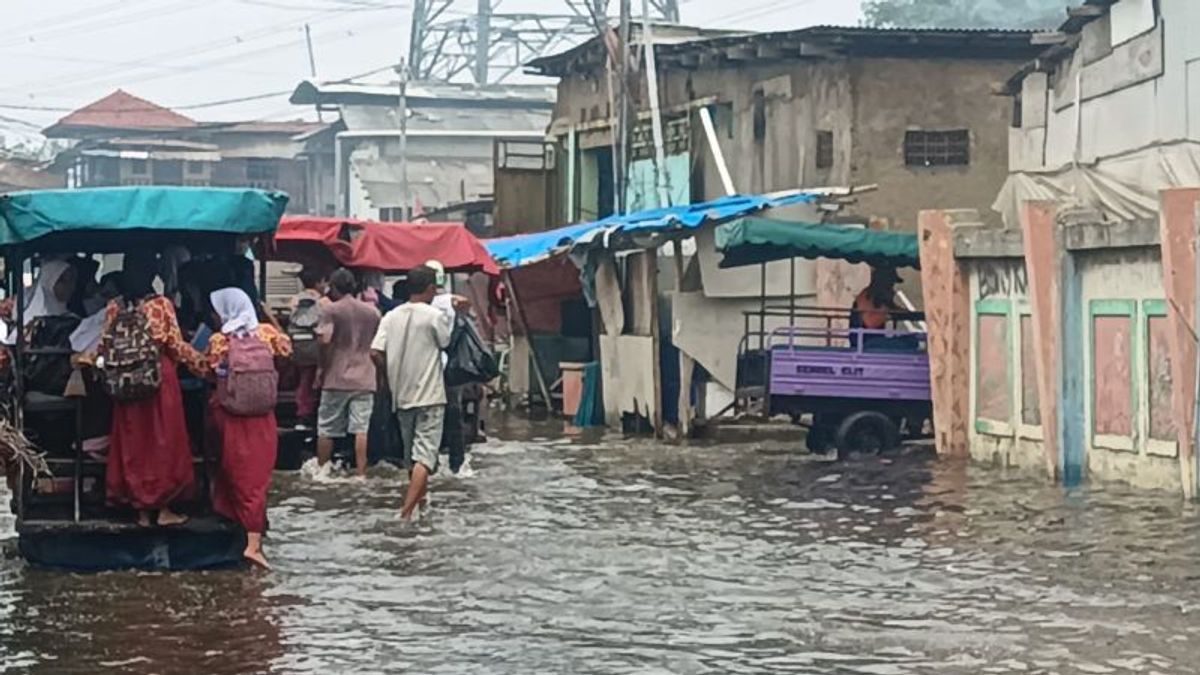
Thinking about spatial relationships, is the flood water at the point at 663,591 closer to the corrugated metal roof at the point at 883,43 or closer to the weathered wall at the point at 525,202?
the corrugated metal roof at the point at 883,43

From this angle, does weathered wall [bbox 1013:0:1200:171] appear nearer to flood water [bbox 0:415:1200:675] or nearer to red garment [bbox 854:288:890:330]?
red garment [bbox 854:288:890:330]

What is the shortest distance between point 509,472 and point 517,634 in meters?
8.49

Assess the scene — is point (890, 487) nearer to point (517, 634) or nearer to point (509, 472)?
point (509, 472)

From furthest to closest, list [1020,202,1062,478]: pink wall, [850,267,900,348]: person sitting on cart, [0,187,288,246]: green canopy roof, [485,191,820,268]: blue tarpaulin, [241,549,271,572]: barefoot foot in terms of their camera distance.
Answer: [485,191,820,268]: blue tarpaulin
[850,267,900,348]: person sitting on cart
[1020,202,1062,478]: pink wall
[241,549,271,572]: barefoot foot
[0,187,288,246]: green canopy roof

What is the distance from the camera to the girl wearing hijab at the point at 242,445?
1084 centimetres

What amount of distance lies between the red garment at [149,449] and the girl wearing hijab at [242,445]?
0.23m

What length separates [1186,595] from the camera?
33.3ft

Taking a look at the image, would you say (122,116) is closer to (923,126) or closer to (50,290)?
(923,126)

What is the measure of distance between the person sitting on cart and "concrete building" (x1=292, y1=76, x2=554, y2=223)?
1188 inches

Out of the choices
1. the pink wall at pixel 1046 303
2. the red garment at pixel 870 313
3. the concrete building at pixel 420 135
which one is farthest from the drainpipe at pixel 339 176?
the pink wall at pixel 1046 303

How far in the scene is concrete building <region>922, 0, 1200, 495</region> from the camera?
14.6 metres

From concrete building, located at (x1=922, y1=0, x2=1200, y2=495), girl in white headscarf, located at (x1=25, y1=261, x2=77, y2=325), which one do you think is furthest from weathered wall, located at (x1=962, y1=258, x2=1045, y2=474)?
girl in white headscarf, located at (x1=25, y1=261, x2=77, y2=325)

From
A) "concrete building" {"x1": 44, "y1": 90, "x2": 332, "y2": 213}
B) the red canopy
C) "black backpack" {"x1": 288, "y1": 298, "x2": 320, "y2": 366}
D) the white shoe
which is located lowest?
the white shoe

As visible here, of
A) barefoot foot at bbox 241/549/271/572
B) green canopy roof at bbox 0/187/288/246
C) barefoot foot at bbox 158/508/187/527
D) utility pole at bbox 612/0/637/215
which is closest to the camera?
green canopy roof at bbox 0/187/288/246
